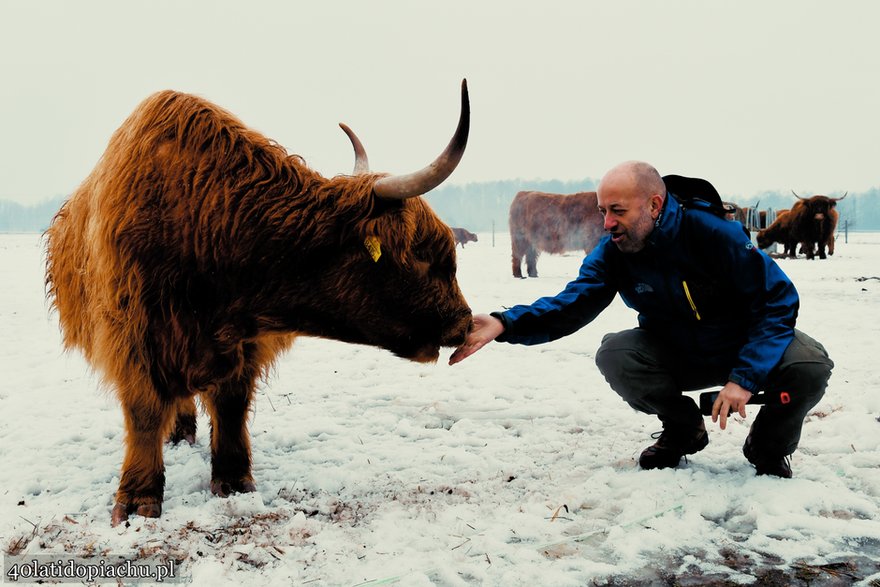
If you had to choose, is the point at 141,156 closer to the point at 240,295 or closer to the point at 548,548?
the point at 240,295

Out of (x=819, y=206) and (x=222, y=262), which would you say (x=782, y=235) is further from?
(x=222, y=262)

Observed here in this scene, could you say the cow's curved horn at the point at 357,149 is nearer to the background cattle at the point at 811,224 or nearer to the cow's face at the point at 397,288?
the cow's face at the point at 397,288

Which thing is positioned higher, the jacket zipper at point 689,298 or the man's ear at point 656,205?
the man's ear at point 656,205

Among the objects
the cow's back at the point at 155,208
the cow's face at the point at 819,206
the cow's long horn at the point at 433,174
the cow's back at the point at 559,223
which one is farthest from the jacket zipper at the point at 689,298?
the cow's face at the point at 819,206

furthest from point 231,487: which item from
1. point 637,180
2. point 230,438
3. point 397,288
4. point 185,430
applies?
point 637,180

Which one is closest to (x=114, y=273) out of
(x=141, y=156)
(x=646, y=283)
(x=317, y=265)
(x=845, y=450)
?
(x=141, y=156)

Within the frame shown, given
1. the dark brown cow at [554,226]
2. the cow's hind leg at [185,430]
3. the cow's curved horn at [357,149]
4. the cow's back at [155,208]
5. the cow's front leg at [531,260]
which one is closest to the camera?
the cow's back at [155,208]

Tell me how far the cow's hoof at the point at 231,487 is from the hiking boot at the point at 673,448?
187 centimetres

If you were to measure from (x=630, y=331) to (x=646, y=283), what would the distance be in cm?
30

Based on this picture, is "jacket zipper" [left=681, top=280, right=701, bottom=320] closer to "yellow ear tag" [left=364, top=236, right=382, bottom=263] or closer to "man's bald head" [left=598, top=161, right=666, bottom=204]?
"man's bald head" [left=598, top=161, right=666, bottom=204]

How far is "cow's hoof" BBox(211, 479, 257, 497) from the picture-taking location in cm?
314

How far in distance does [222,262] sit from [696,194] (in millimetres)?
2146

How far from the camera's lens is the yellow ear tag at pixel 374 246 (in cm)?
267

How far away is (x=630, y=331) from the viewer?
10.8 feet
